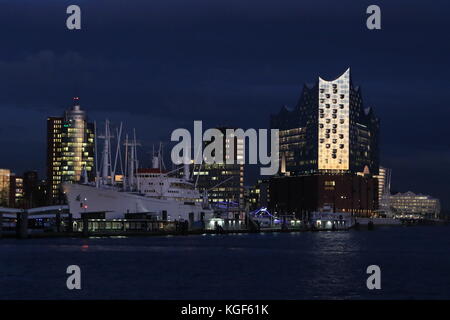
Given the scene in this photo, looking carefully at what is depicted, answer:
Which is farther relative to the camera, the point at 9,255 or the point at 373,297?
the point at 9,255

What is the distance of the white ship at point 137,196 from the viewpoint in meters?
156

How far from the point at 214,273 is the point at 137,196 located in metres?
87.6

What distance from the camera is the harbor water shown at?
189 ft

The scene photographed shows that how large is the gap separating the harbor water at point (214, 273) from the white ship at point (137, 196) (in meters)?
51.1

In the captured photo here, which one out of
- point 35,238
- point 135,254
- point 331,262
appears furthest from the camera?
point 35,238

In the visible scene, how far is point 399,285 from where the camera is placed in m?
63.6

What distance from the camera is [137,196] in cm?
15788

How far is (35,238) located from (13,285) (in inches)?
2628

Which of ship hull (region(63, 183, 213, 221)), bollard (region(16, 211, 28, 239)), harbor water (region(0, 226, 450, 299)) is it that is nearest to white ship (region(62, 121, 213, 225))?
ship hull (region(63, 183, 213, 221))

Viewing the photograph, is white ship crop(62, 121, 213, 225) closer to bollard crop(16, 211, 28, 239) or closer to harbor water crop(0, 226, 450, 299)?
bollard crop(16, 211, 28, 239)

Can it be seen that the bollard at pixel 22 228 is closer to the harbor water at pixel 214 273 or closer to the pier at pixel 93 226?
the pier at pixel 93 226

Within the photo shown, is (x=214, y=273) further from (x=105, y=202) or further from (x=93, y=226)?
(x=105, y=202)
